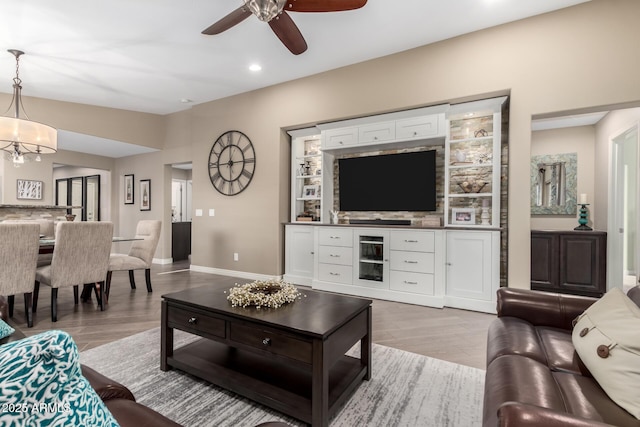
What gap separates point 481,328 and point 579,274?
2374 mm

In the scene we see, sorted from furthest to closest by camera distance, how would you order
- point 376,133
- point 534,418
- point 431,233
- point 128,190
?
point 128,190 → point 376,133 → point 431,233 → point 534,418

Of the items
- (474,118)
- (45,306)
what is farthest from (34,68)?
(474,118)

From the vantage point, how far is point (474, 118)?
3.75m

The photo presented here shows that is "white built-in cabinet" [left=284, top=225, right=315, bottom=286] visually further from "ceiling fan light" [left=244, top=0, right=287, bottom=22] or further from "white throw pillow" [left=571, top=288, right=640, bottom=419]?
"white throw pillow" [left=571, top=288, right=640, bottom=419]

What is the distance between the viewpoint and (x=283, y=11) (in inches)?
91.0

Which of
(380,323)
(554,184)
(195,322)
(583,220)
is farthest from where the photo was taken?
(554,184)

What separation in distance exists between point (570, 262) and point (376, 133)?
3216 millimetres

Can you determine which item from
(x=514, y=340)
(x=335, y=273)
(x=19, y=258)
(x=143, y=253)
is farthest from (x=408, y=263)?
(x=19, y=258)

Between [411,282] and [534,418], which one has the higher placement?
[534,418]

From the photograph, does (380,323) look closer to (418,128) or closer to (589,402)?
(589,402)

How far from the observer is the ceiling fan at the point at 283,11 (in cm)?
199

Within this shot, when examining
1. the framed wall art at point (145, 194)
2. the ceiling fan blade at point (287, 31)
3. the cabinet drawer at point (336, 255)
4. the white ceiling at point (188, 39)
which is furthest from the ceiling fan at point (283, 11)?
the framed wall art at point (145, 194)

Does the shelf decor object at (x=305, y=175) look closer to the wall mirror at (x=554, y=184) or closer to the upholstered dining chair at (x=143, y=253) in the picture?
the upholstered dining chair at (x=143, y=253)

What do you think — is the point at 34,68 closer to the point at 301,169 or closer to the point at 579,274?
the point at 301,169
